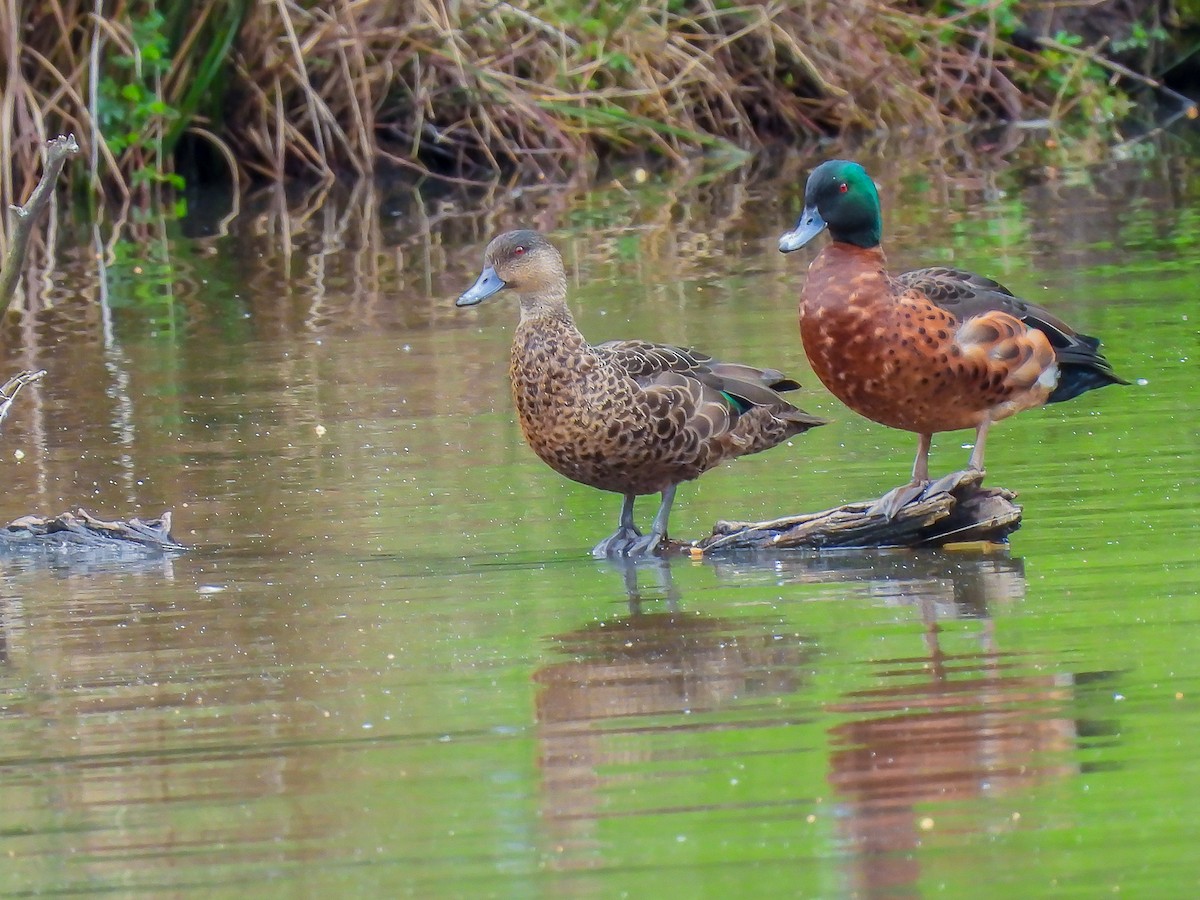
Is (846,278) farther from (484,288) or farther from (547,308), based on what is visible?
(484,288)

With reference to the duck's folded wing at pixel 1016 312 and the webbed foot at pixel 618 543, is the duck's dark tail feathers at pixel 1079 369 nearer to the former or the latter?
the duck's folded wing at pixel 1016 312

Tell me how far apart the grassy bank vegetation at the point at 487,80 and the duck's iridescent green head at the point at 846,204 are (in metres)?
9.27

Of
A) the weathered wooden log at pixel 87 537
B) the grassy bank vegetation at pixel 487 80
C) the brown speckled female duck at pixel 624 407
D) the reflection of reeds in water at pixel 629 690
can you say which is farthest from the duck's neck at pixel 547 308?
the grassy bank vegetation at pixel 487 80

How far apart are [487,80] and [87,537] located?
11954 millimetres

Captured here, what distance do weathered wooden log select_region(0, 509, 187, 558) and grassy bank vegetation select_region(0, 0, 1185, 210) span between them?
8646mm

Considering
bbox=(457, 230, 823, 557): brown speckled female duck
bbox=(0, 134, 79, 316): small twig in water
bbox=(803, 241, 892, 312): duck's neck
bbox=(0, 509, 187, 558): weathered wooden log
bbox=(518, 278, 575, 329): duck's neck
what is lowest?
bbox=(0, 509, 187, 558): weathered wooden log

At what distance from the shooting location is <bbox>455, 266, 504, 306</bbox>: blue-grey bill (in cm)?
659

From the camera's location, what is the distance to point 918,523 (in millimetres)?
5586

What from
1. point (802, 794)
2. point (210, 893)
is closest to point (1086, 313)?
point (802, 794)

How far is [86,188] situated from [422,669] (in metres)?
13.3

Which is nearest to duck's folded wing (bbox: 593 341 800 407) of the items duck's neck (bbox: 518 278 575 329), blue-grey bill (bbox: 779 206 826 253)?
duck's neck (bbox: 518 278 575 329)

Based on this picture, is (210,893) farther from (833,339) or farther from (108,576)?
(833,339)

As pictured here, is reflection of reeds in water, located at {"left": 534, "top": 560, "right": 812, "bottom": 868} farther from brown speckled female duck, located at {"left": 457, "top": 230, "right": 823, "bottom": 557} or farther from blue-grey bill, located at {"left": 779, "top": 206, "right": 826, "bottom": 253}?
blue-grey bill, located at {"left": 779, "top": 206, "right": 826, "bottom": 253}

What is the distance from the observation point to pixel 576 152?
720 inches
